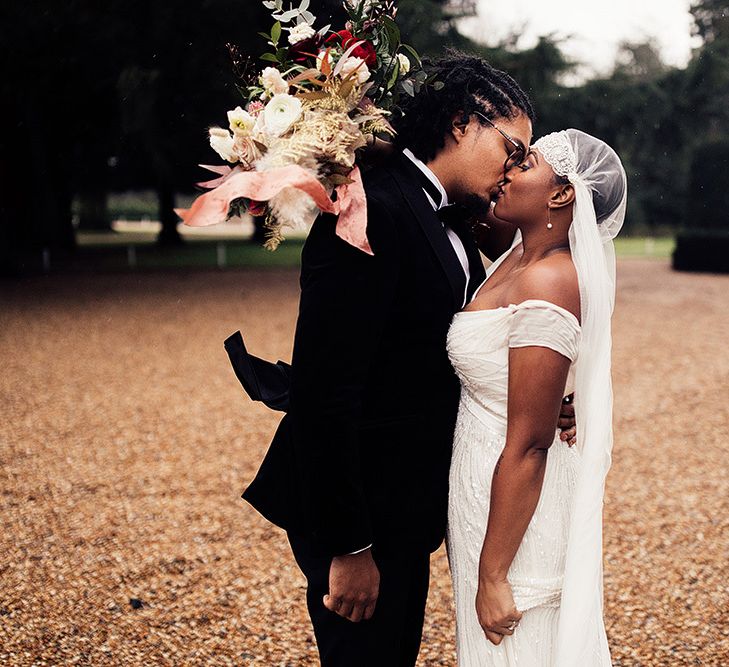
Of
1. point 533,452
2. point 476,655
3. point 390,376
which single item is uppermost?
point 390,376

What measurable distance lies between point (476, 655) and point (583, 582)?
355 mm

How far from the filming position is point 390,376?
189 cm

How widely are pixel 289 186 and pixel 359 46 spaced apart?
1.55ft

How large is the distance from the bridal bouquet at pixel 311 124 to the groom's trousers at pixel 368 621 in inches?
33.9

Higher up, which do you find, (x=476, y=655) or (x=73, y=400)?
(x=476, y=655)

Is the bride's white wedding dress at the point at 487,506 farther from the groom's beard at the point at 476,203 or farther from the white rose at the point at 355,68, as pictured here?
the white rose at the point at 355,68

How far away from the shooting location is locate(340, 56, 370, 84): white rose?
5.99 ft

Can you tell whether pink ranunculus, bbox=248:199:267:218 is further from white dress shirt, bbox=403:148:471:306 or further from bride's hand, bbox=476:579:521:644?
bride's hand, bbox=476:579:521:644

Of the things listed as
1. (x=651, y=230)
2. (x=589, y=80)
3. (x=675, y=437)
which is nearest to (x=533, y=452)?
(x=675, y=437)

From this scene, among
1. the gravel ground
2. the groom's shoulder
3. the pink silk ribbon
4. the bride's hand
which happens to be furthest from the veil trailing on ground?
the gravel ground

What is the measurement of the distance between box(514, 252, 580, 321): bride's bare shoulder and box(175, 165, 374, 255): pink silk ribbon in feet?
1.51

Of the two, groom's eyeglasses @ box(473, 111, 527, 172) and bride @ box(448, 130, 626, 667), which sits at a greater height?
groom's eyeglasses @ box(473, 111, 527, 172)

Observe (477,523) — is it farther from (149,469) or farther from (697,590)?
(149,469)

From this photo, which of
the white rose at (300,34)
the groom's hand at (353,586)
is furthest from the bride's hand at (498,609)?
the white rose at (300,34)
